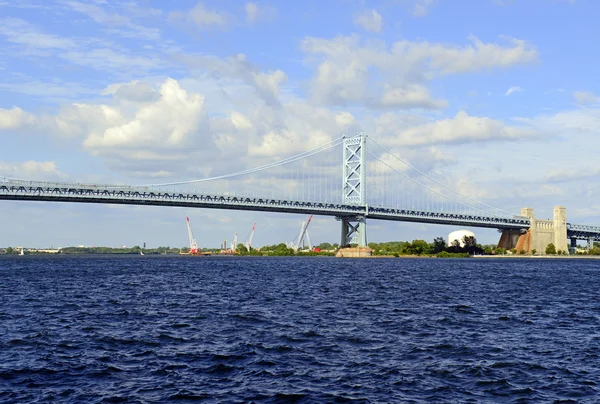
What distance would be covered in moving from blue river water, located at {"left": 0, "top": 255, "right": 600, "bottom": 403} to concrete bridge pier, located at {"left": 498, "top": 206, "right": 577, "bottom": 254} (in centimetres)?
13576

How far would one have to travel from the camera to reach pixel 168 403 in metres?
13.7

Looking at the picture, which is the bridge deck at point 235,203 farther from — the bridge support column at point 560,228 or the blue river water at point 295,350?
the blue river water at point 295,350

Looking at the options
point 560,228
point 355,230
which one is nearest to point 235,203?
point 355,230

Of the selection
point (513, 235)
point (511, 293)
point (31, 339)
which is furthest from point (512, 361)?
point (513, 235)

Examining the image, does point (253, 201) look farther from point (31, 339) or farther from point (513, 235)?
point (31, 339)

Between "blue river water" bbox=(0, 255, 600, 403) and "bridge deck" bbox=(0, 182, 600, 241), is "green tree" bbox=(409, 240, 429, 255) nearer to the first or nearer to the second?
"bridge deck" bbox=(0, 182, 600, 241)

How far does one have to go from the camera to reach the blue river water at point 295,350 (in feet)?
49.2

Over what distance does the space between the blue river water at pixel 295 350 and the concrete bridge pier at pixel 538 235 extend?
445ft

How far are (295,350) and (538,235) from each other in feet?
522

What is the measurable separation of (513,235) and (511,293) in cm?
13378

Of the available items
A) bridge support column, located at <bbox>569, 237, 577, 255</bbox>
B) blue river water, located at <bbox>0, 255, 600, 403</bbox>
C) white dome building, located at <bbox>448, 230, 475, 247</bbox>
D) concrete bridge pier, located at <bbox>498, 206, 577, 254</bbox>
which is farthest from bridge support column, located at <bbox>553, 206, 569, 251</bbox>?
blue river water, located at <bbox>0, 255, 600, 403</bbox>

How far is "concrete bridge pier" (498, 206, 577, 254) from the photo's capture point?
538 feet

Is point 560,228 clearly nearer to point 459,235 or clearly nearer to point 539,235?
point 539,235

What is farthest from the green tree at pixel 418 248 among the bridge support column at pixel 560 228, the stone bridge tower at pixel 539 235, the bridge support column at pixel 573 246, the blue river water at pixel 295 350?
the blue river water at pixel 295 350
